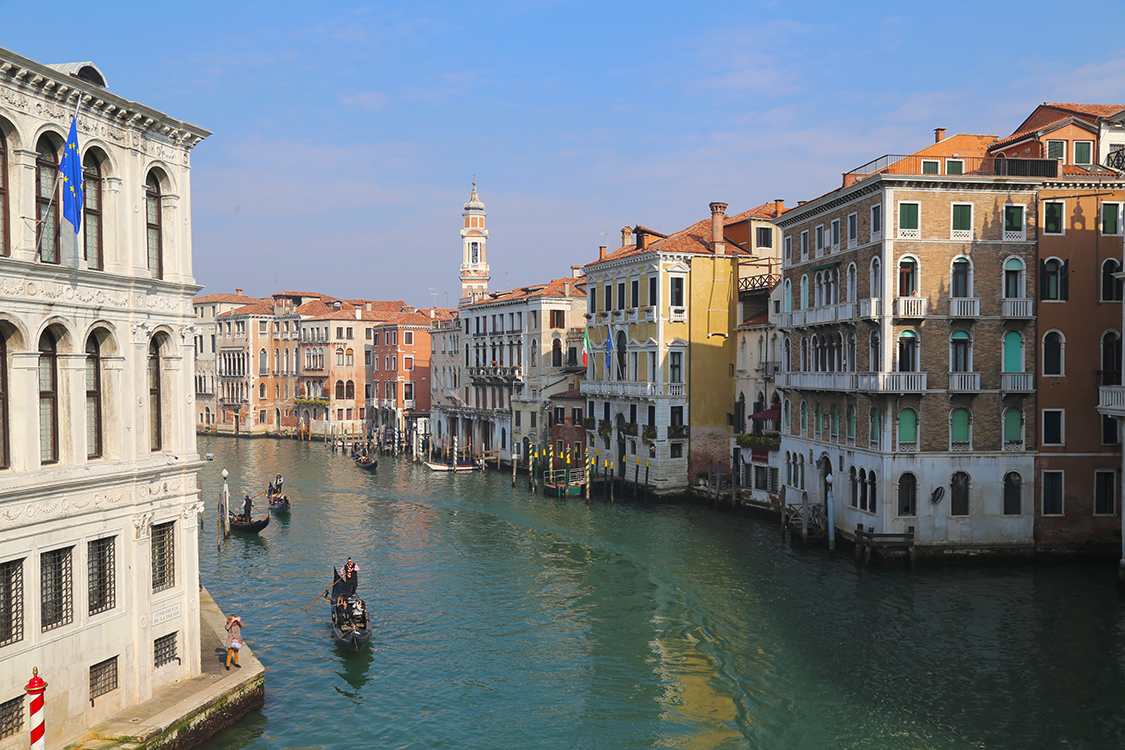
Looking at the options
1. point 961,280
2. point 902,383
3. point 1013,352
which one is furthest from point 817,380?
point 1013,352

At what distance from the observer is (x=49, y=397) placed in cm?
1276

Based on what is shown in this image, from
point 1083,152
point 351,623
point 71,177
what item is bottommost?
point 351,623

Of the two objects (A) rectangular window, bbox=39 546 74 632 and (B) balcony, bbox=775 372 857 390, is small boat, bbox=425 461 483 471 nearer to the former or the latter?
(B) balcony, bbox=775 372 857 390

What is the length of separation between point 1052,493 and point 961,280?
6766 mm

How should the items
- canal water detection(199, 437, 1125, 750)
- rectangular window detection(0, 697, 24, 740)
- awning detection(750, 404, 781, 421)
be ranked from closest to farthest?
rectangular window detection(0, 697, 24, 740), canal water detection(199, 437, 1125, 750), awning detection(750, 404, 781, 421)

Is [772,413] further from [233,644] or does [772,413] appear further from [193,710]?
[193,710]

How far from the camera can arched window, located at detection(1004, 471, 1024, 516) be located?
1076 inches

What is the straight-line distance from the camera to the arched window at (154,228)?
1454cm

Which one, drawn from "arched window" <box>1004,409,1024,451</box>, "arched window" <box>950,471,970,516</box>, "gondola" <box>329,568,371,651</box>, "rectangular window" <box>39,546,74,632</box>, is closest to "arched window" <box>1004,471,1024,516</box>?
"arched window" <box>1004,409,1024,451</box>

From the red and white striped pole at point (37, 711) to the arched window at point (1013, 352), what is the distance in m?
25.2

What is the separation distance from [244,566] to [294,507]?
12467 mm

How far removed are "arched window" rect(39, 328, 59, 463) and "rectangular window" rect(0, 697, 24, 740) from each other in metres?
3.09

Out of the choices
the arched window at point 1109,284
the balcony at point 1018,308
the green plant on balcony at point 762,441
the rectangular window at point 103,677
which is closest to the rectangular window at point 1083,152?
the arched window at point 1109,284

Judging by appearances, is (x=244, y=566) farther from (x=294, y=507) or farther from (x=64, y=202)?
(x=64, y=202)
